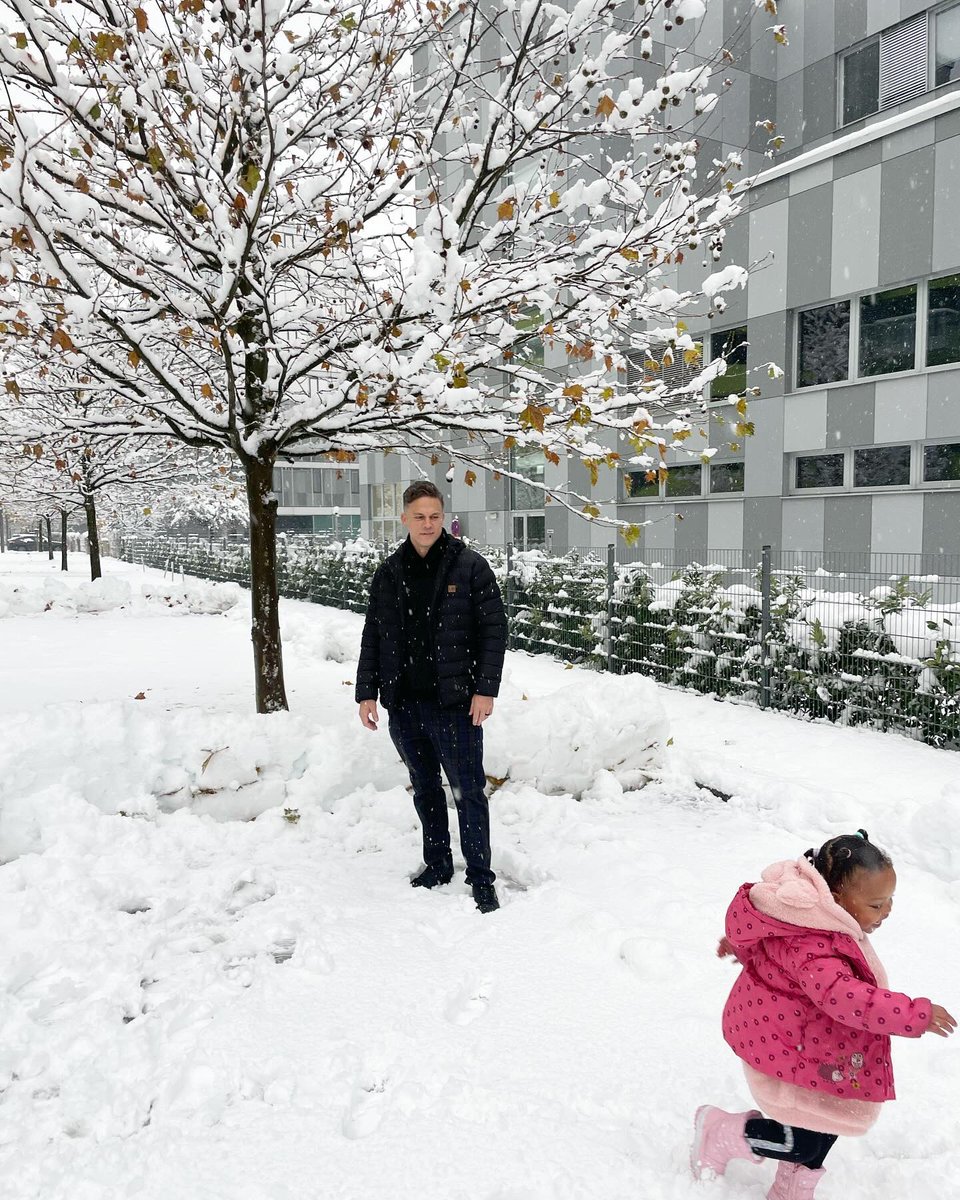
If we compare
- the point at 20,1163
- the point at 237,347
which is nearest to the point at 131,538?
the point at 237,347

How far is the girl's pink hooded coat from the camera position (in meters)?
1.79

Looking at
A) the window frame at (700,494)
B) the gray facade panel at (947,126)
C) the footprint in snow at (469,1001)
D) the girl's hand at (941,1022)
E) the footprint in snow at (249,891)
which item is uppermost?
the gray facade panel at (947,126)

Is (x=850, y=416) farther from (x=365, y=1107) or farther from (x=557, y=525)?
(x=365, y=1107)

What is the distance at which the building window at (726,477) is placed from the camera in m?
15.7

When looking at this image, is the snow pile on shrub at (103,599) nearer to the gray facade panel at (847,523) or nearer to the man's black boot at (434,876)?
the gray facade panel at (847,523)

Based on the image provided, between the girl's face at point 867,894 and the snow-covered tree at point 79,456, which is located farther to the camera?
the snow-covered tree at point 79,456

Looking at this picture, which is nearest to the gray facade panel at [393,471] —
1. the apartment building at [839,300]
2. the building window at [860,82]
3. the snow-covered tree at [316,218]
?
the apartment building at [839,300]

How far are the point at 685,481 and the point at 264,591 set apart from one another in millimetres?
12532

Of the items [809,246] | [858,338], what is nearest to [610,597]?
[858,338]

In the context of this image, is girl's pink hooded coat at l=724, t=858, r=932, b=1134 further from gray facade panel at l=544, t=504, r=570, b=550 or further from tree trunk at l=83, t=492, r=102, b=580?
tree trunk at l=83, t=492, r=102, b=580

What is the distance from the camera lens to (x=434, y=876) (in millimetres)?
3926

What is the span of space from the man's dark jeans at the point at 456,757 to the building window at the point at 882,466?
12.1 meters

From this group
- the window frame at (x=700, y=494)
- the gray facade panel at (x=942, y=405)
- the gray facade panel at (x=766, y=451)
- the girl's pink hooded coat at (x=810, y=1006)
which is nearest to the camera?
the girl's pink hooded coat at (x=810, y=1006)

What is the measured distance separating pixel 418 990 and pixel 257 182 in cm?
453
